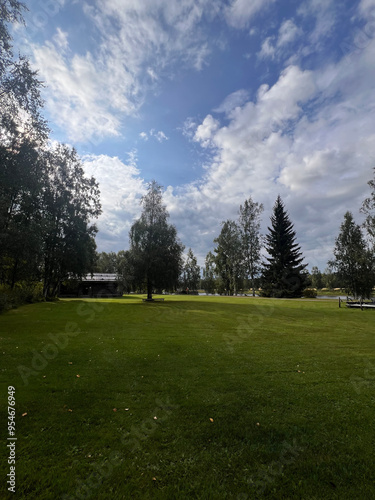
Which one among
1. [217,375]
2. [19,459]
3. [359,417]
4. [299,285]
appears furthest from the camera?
[299,285]

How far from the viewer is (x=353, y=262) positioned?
113 feet

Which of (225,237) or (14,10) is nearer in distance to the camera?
(14,10)

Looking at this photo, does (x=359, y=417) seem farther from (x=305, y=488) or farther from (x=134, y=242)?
(x=134, y=242)

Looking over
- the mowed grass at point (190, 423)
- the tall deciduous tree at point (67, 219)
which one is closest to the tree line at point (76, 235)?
the tall deciduous tree at point (67, 219)

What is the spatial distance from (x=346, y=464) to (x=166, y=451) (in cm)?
257

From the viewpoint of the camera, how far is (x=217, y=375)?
21.2 ft

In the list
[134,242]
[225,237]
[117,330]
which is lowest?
[117,330]

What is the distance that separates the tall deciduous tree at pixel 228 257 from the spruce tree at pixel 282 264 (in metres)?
11.8

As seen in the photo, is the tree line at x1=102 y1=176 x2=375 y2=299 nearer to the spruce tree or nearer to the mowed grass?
the spruce tree

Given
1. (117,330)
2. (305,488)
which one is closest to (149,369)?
(305,488)

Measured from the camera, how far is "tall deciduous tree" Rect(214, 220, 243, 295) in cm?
5861

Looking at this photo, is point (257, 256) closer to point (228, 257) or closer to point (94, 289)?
point (228, 257)

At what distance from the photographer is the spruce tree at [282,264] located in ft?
140

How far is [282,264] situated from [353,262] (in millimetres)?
11650
